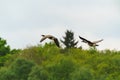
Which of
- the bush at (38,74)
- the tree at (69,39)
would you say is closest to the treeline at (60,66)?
the bush at (38,74)

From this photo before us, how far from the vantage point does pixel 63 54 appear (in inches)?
2813

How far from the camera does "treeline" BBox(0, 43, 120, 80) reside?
59.5 meters

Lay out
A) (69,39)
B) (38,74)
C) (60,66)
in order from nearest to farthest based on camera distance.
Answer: (38,74)
(60,66)
(69,39)

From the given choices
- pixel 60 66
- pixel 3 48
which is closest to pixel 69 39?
pixel 3 48

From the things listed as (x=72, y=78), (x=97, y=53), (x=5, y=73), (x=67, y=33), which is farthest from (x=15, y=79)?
(x=67, y=33)

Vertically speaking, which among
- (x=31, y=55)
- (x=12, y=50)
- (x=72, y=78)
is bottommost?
(x=72, y=78)

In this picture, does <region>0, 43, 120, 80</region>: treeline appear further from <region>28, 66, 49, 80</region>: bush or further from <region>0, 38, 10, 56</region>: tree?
<region>0, 38, 10, 56</region>: tree

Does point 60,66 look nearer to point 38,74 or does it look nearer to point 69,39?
point 38,74

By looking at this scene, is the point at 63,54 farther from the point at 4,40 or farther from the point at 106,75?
the point at 4,40

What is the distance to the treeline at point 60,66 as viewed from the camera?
59487mm

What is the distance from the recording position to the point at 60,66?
202ft

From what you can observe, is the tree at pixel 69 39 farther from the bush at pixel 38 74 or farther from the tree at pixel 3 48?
the bush at pixel 38 74

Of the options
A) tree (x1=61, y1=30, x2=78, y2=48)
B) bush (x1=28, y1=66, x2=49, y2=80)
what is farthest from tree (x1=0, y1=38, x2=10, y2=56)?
bush (x1=28, y1=66, x2=49, y2=80)

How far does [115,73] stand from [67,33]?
3203 centimetres
